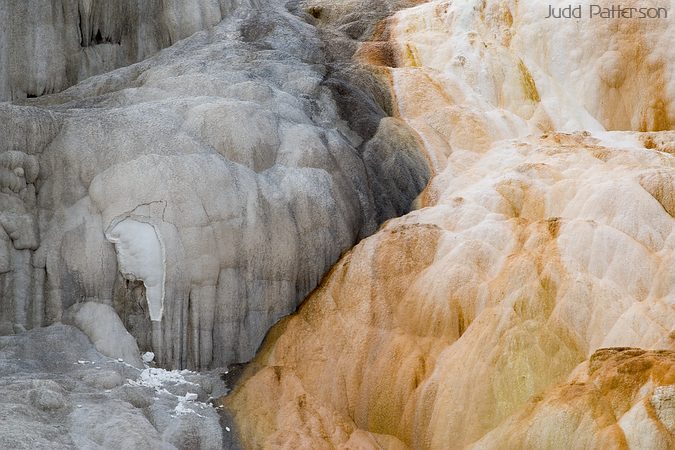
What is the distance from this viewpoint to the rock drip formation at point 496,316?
20.2 ft

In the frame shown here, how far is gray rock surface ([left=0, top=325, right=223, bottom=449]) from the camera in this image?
20.0ft

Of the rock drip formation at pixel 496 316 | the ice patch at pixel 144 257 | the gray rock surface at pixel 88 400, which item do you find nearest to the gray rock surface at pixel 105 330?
the gray rock surface at pixel 88 400

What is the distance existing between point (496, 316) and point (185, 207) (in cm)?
286

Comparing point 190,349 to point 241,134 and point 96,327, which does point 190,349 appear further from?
point 241,134

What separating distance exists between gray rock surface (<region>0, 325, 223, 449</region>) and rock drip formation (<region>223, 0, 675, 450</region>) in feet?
1.38

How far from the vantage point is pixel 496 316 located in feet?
22.8

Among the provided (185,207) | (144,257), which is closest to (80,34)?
(185,207)

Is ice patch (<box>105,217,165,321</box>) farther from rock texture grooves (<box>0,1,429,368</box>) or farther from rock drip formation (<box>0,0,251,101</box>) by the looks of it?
rock drip formation (<box>0,0,251,101</box>)

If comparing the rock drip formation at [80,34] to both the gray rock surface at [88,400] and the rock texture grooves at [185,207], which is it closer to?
the rock texture grooves at [185,207]

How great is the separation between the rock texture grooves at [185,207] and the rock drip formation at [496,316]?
401 millimetres

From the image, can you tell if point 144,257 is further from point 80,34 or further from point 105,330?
point 80,34

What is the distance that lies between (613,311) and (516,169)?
2298 millimetres

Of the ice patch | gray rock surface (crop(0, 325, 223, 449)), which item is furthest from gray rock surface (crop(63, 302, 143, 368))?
the ice patch

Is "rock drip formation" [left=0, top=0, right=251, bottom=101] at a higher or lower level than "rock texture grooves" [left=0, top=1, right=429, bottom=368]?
higher
